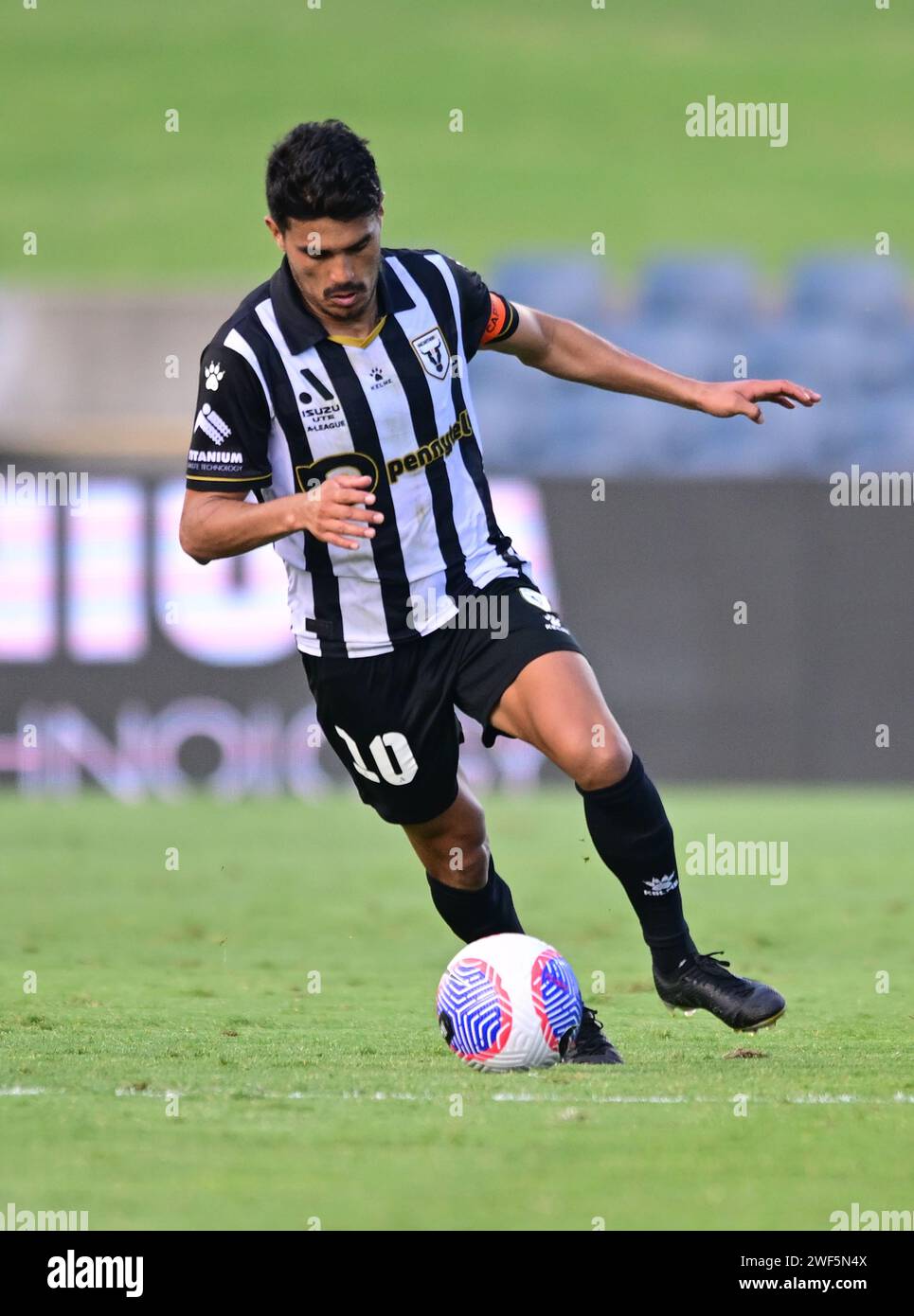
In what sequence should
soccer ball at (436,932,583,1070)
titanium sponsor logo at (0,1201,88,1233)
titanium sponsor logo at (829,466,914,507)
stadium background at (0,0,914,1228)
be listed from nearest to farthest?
titanium sponsor logo at (0,1201,88,1233) < soccer ball at (436,932,583,1070) < stadium background at (0,0,914,1228) < titanium sponsor logo at (829,466,914,507)

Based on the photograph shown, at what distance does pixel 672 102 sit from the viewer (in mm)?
31312

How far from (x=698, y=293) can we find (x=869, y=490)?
8.35m

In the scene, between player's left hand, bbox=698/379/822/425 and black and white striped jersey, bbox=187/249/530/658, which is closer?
black and white striped jersey, bbox=187/249/530/658

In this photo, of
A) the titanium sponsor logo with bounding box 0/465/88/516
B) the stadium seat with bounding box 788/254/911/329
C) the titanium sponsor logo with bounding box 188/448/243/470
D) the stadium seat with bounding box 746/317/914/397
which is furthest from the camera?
the stadium seat with bounding box 788/254/911/329

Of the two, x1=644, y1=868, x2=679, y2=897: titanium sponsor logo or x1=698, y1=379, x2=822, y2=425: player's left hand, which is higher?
x1=698, y1=379, x2=822, y2=425: player's left hand

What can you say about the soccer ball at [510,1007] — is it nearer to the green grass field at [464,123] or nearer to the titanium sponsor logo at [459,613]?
the titanium sponsor logo at [459,613]

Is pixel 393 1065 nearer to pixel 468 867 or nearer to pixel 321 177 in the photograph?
pixel 468 867

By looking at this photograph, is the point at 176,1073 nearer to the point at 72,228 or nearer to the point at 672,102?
the point at 72,228

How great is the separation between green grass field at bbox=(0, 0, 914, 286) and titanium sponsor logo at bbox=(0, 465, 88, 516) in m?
13.5

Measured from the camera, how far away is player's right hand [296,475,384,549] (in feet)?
15.4

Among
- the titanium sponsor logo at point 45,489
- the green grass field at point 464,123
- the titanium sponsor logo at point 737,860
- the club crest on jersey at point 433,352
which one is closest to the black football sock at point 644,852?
the club crest on jersey at point 433,352

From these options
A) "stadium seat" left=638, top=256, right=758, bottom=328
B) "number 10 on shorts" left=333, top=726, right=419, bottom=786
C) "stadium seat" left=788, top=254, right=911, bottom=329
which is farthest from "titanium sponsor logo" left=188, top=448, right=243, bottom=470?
"stadium seat" left=788, top=254, right=911, bottom=329

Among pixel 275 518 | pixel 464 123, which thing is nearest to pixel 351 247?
pixel 275 518
